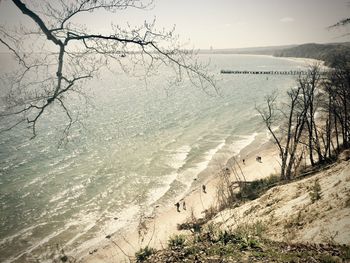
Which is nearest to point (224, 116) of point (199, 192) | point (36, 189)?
point (199, 192)

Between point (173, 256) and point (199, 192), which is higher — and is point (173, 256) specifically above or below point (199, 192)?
above

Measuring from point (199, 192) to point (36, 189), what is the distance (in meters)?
16.1

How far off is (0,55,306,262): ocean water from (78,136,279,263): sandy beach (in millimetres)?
1127

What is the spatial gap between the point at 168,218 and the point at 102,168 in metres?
12.6

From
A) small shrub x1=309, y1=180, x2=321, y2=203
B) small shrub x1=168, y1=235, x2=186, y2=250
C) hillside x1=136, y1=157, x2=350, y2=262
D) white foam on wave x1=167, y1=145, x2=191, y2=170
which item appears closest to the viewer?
hillside x1=136, y1=157, x2=350, y2=262

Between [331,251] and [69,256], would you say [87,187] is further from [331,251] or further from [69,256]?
[331,251]

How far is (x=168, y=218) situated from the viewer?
75.2 feet

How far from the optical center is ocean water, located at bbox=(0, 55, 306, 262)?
22188mm

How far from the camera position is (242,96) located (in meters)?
73.2

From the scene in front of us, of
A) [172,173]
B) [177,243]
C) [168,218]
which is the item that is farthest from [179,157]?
[177,243]

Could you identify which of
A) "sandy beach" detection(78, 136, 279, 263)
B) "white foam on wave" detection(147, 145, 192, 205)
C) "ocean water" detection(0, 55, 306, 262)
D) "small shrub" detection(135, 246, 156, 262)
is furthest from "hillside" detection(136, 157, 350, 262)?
"white foam on wave" detection(147, 145, 192, 205)

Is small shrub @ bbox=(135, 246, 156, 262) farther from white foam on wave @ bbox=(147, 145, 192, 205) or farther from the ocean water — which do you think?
white foam on wave @ bbox=(147, 145, 192, 205)

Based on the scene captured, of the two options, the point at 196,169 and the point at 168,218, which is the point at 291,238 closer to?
the point at 168,218

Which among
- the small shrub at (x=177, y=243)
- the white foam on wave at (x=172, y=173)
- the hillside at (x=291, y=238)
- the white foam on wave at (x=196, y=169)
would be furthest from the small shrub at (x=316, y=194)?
the white foam on wave at (x=196, y=169)
